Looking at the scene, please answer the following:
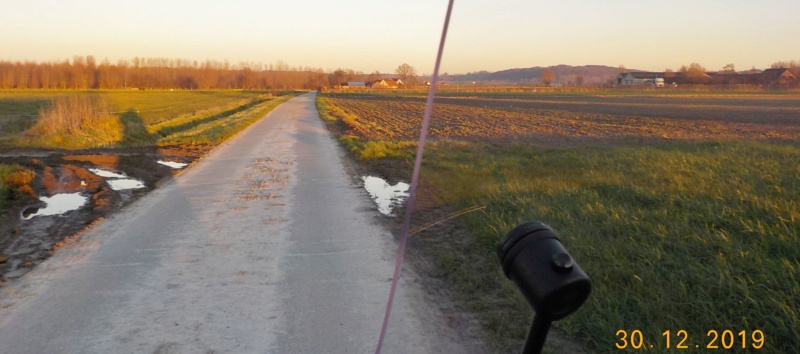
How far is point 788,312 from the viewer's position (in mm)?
3191

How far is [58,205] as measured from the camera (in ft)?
29.1

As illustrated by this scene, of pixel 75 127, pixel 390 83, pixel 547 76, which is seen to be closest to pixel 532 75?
pixel 547 76

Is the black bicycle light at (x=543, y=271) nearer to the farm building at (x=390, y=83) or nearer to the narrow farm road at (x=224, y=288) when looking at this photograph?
the farm building at (x=390, y=83)

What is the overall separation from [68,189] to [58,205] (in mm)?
1583

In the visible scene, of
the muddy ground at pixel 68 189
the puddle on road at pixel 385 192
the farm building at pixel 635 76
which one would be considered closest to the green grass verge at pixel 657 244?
the puddle on road at pixel 385 192

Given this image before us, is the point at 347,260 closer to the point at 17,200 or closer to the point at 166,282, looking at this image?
the point at 166,282

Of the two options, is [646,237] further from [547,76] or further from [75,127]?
[75,127]

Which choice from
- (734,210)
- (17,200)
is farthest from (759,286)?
(17,200)

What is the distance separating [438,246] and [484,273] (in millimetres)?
1098

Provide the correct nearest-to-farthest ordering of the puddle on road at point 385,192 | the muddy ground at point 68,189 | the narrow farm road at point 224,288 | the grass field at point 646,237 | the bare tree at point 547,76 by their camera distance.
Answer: the bare tree at point 547,76, the grass field at point 646,237, the narrow farm road at point 224,288, the muddy ground at point 68,189, the puddle on road at point 385,192

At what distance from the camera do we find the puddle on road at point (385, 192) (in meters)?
8.53

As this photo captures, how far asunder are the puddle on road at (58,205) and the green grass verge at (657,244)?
537 cm

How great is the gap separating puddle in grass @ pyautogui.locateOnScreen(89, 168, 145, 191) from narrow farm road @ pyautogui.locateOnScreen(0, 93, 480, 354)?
79.2 inches

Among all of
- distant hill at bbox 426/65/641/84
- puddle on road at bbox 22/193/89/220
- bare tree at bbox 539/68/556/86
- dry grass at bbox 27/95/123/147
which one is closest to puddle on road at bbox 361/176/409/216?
puddle on road at bbox 22/193/89/220
